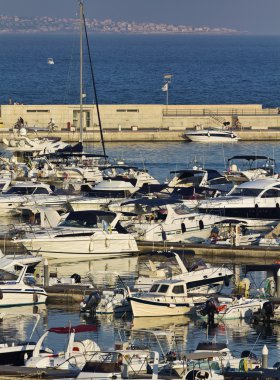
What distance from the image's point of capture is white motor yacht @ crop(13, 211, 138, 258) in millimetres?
46094

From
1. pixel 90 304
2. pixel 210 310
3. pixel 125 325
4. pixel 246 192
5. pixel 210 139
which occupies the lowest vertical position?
pixel 125 325

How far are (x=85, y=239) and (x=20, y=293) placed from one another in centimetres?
828

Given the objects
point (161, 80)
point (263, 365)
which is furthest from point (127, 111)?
point (161, 80)

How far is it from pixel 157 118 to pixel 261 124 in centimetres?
665

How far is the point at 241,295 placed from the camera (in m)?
38.3

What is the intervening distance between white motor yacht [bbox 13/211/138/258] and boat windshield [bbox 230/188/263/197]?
23.5 ft

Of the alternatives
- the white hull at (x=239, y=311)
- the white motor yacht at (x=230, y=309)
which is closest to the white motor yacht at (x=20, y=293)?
the white motor yacht at (x=230, y=309)

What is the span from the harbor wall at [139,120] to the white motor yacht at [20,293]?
1648 inches

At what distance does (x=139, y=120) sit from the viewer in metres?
85.7

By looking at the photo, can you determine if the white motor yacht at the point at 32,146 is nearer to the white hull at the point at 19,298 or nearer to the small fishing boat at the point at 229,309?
the white hull at the point at 19,298

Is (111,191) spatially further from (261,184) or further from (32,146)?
(32,146)

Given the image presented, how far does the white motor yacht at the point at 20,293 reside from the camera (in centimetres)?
3816

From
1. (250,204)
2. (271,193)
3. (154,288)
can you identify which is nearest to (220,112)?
(271,193)

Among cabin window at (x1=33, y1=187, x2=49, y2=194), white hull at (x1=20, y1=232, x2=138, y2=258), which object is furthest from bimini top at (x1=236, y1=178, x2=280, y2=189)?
cabin window at (x1=33, y1=187, x2=49, y2=194)
